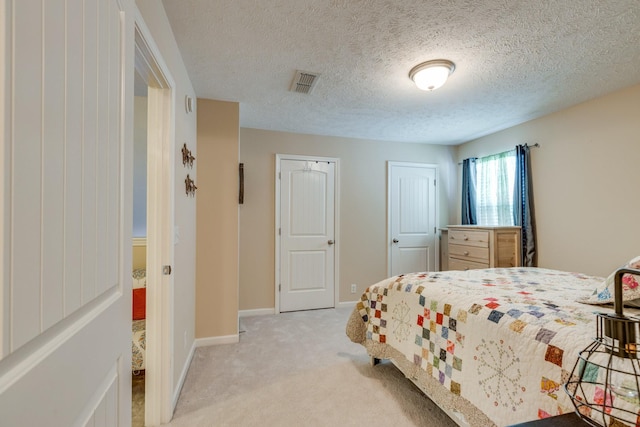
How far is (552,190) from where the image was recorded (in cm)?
313

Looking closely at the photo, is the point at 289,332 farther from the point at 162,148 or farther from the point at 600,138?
the point at 600,138

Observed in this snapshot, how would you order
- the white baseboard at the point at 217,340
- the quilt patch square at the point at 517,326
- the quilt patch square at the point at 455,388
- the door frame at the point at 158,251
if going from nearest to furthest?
the quilt patch square at the point at 517,326 → the quilt patch square at the point at 455,388 → the door frame at the point at 158,251 → the white baseboard at the point at 217,340

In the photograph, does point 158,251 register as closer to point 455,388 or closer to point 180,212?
point 180,212

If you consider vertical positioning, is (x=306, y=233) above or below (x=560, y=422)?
above

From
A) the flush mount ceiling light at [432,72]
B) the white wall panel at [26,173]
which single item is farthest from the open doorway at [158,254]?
the flush mount ceiling light at [432,72]

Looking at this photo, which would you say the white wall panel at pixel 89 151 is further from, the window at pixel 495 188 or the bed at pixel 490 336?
the window at pixel 495 188

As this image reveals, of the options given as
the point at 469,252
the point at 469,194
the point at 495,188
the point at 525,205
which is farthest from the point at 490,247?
the point at 469,194

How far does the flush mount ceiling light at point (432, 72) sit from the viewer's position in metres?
2.11

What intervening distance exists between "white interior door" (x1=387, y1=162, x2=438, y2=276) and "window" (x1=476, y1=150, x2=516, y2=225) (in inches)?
25.0

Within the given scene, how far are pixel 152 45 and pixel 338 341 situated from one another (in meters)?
2.76

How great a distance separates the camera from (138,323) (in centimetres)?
222

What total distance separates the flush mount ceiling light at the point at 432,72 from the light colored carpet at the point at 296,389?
2.25 meters

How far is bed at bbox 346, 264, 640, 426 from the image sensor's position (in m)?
1.15

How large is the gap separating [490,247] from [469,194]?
1.13 m
